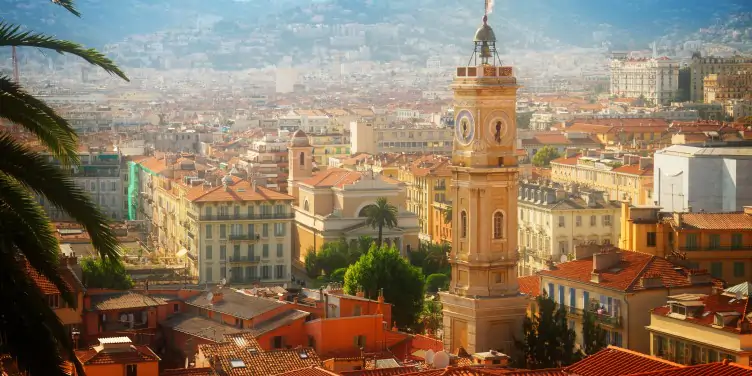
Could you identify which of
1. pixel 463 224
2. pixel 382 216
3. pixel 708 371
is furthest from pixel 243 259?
pixel 708 371

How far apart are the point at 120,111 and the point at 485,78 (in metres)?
128

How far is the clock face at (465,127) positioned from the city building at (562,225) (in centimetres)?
1907

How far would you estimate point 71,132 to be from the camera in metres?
10.7

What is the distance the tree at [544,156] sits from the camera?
283 ft

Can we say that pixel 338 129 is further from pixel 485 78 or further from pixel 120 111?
pixel 485 78

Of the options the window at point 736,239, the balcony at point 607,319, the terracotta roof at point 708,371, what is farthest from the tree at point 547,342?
the terracotta roof at point 708,371

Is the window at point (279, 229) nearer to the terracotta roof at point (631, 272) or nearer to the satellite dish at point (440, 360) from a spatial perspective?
the terracotta roof at point (631, 272)

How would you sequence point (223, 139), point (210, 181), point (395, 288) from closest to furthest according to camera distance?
point (395, 288) → point (210, 181) → point (223, 139)

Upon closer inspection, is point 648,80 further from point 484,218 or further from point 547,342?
point 547,342

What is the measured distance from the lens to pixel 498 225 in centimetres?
2991

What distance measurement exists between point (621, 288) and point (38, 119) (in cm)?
1960

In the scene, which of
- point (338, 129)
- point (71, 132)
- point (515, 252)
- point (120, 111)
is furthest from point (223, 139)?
point (71, 132)

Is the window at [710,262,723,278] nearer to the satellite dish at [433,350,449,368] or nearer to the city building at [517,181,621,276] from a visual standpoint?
the satellite dish at [433,350,449,368]

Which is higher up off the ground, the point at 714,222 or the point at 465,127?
the point at 465,127
